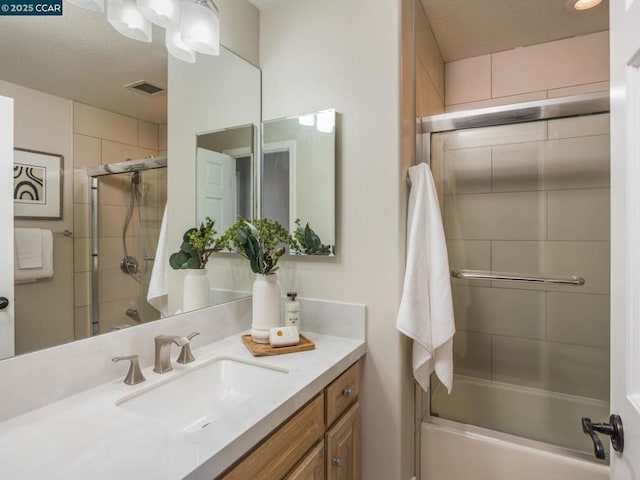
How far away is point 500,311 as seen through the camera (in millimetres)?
1873

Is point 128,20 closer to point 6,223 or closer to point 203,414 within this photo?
point 6,223

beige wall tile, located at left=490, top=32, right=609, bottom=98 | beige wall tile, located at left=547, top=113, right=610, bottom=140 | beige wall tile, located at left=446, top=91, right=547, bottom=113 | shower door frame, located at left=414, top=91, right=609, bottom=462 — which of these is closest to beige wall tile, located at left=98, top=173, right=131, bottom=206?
shower door frame, located at left=414, top=91, right=609, bottom=462

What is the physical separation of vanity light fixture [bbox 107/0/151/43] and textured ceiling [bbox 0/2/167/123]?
0.02 meters

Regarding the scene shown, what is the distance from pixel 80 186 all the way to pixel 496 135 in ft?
5.60

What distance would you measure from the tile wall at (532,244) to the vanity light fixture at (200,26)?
1074mm

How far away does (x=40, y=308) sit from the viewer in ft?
3.04

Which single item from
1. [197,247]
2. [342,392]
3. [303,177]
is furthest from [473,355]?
[197,247]

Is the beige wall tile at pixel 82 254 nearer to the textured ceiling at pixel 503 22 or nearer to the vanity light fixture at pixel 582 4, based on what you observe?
the textured ceiling at pixel 503 22

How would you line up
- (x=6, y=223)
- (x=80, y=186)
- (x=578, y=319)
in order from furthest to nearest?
1. (x=578, y=319)
2. (x=80, y=186)
3. (x=6, y=223)

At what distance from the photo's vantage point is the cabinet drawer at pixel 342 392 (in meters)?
1.20

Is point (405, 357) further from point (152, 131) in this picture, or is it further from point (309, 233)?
point (152, 131)

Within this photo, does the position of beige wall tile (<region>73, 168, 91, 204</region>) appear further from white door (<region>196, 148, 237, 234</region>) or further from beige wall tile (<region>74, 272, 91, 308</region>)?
white door (<region>196, 148, 237, 234</region>)

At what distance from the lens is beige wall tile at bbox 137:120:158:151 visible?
1.18 m

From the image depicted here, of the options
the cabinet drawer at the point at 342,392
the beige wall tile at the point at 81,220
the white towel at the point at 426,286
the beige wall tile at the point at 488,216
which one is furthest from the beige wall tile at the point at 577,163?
the beige wall tile at the point at 81,220
